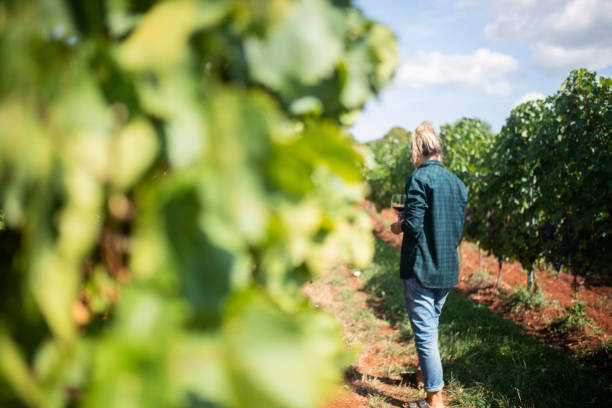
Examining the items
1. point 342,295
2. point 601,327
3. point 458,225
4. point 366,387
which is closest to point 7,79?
point 458,225

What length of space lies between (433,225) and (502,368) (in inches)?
109

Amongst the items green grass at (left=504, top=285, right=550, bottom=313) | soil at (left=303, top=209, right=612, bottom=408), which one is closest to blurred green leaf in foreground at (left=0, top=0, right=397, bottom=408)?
soil at (left=303, top=209, right=612, bottom=408)

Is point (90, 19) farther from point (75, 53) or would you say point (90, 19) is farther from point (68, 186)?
point (68, 186)

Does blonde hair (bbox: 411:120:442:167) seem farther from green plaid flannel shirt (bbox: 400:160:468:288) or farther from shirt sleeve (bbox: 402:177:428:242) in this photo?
shirt sleeve (bbox: 402:177:428:242)

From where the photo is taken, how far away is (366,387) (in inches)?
163

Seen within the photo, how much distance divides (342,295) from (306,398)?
7.23m

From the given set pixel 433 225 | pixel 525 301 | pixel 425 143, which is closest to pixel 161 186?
pixel 433 225

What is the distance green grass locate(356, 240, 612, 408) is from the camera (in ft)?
13.0

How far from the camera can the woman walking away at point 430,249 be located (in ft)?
10.3

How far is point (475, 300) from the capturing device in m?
8.03

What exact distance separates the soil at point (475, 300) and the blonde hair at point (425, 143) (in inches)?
97.0

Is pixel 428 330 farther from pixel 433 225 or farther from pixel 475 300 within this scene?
pixel 475 300

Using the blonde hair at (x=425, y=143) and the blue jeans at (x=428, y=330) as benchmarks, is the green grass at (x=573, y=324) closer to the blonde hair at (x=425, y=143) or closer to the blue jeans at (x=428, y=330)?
the blue jeans at (x=428, y=330)

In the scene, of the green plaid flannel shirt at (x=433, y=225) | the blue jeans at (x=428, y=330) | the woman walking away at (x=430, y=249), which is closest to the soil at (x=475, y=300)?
the blue jeans at (x=428, y=330)
